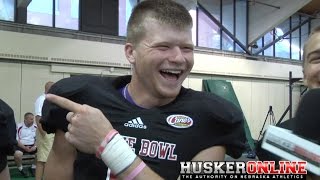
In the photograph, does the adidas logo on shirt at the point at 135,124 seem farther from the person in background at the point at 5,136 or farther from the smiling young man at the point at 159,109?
the person in background at the point at 5,136

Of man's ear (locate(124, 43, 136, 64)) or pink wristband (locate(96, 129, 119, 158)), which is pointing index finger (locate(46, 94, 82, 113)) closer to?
pink wristband (locate(96, 129, 119, 158))

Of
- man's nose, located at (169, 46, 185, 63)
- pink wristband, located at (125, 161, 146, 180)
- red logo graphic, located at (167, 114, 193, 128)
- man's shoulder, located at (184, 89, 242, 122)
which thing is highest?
man's nose, located at (169, 46, 185, 63)

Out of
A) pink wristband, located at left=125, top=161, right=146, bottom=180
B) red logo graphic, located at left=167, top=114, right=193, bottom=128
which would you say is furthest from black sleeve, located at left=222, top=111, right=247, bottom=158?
pink wristband, located at left=125, top=161, right=146, bottom=180

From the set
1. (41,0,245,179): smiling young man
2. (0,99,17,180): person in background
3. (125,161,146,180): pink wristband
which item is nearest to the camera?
(125,161,146,180): pink wristband

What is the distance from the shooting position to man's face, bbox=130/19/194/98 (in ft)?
5.11

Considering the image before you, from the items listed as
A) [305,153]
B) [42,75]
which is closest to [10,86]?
[42,75]

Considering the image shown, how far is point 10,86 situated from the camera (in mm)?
9500

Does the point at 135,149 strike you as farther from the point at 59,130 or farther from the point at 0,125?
the point at 0,125

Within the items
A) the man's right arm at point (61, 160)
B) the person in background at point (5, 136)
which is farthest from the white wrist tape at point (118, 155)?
the person in background at point (5, 136)

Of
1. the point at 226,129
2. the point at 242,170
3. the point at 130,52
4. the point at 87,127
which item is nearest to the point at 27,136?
the point at 130,52

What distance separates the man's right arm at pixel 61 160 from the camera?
170cm

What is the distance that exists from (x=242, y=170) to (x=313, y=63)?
1.93 feet

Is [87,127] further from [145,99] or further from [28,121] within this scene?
[28,121]

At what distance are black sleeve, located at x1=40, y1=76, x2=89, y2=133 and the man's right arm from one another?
0.06 metres
